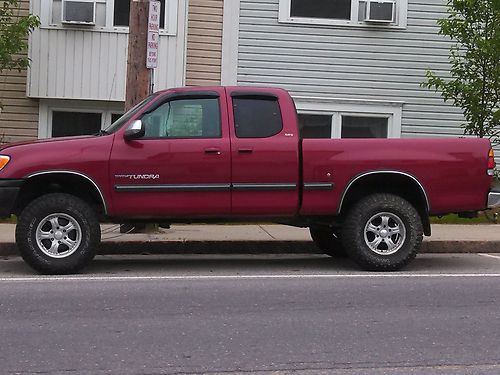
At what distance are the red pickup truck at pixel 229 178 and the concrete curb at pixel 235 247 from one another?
161cm

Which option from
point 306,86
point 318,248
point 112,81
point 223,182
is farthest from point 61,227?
point 306,86

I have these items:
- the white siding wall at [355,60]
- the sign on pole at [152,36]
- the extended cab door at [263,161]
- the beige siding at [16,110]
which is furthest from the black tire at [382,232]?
the beige siding at [16,110]

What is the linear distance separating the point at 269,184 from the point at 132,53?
11.6 feet

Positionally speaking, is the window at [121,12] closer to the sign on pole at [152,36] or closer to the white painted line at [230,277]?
the sign on pole at [152,36]

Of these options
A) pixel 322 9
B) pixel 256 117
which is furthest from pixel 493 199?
pixel 322 9

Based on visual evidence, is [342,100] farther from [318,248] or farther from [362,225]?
[362,225]

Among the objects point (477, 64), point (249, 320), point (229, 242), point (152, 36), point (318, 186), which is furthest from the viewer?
point (477, 64)

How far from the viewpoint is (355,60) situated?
1531 centimetres

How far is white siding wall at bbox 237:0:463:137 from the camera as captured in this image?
49.7 feet

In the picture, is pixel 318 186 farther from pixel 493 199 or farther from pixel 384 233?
pixel 493 199

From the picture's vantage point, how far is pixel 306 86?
50.2ft

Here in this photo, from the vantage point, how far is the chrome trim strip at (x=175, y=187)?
8.27 metres

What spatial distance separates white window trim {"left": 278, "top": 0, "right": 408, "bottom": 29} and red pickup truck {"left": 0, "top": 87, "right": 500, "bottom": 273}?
666cm

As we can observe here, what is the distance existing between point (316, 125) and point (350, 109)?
2.46 ft
